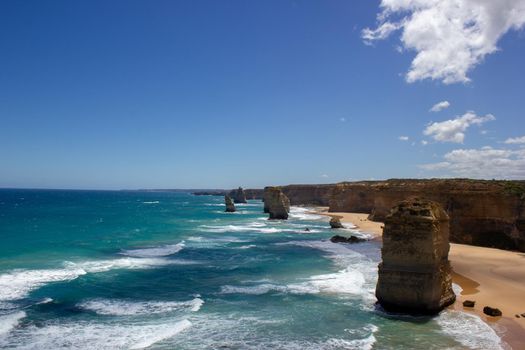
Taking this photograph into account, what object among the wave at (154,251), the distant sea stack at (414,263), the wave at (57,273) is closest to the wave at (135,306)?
the wave at (57,273)

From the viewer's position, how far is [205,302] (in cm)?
2014

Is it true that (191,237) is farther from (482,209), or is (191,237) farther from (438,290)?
(438,290)

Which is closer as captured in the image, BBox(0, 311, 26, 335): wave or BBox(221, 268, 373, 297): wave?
BBox(0, 311, 26, 335): wave

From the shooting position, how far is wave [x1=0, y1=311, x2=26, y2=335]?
16.2 metres

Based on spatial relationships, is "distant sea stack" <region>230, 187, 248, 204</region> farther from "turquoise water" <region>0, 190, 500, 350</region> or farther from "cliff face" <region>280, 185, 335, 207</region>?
"turquoise water" <region>0, 190, 500, 350</region>

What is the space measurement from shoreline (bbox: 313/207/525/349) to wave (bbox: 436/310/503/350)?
1.16ft

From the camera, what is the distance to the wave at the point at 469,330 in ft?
48.5

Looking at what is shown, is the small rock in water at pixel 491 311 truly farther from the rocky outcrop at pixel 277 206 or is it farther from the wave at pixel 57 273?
the rocky outcrop at pixel 277 206

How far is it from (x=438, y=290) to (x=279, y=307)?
676 cm

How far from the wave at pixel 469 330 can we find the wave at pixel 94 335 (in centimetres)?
984

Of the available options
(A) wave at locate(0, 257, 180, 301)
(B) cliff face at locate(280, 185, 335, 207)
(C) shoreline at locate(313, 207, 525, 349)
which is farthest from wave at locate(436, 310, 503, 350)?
(B) cliff face at locate(280, 185, 335, 207)

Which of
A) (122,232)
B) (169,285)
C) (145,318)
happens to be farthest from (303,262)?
(122,232)

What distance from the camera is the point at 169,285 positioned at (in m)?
23.6

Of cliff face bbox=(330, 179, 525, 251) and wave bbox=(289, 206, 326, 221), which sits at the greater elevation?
cliff face bbox=(330, 179, 525, 251)
